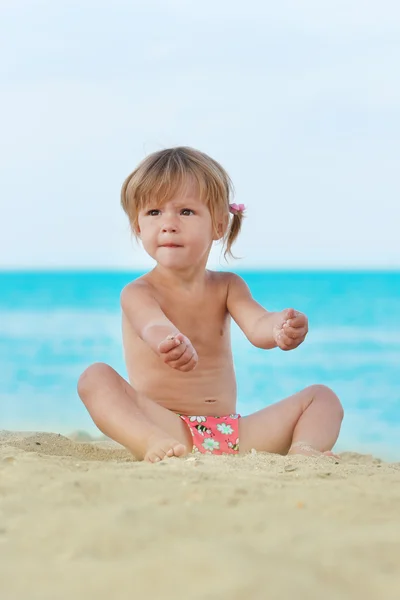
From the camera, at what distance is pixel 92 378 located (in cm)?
286

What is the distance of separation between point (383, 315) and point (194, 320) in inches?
565

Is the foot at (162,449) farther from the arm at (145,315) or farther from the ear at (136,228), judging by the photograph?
the ear at (136,228)

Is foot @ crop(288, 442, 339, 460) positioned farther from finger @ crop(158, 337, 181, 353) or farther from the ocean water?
the ocean water

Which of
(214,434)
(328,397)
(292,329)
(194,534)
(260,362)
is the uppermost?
(260,362)

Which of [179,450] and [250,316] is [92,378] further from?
[250,316]

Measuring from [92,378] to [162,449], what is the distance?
386 millimetres

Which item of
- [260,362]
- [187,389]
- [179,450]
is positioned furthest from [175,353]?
[260,362]

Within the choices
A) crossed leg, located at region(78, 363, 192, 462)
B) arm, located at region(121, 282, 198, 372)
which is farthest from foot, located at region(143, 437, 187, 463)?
arm, located at region(121, 282, 198, 372)

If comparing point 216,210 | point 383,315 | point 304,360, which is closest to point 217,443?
point 216,210

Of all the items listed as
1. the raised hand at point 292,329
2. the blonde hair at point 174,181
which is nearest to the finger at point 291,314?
the raised hand at point 292,329

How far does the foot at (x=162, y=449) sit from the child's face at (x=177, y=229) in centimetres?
72

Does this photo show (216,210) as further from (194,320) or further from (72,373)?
(72,373)

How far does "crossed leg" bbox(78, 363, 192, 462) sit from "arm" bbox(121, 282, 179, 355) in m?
0.18

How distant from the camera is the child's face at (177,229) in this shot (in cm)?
310
